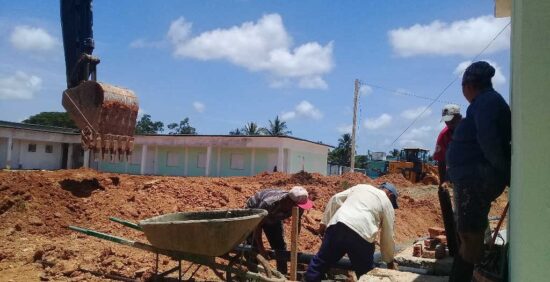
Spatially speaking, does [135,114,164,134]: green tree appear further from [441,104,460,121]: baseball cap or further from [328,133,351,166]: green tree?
[441,104,460,121]: baseball cap

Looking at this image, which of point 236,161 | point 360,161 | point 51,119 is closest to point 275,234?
point 236,161

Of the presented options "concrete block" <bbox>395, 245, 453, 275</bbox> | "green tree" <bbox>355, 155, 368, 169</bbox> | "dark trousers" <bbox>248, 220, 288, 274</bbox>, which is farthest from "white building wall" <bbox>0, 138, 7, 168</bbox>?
"green tree" <bbox>355, 155, 368, 169</bbox>

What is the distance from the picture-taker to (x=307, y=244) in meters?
9.32

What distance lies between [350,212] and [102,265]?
13.1ft

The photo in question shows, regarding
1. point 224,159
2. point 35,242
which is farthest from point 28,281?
point 224,159

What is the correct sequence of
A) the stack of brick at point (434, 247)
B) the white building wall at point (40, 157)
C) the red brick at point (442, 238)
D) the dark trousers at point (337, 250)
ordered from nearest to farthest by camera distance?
the dark trousers at point (337, 250) → the stack of brick at point (434, 247) → the red brick at point (442, 238) → the white building wall at point (40, 157)

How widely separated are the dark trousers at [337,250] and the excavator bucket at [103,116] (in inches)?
269

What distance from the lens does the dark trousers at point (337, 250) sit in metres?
4.32

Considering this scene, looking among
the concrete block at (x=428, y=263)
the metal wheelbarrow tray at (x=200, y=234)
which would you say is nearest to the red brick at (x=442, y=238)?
the concrete block at (x=428, y=263)

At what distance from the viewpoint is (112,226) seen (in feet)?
29.8

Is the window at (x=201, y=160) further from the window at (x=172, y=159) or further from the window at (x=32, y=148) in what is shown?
the window at (x=32, y=148)

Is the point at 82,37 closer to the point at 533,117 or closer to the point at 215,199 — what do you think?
the point at 215,199

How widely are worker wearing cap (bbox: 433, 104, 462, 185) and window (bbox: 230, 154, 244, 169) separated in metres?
27.2

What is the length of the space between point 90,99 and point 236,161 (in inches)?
891
